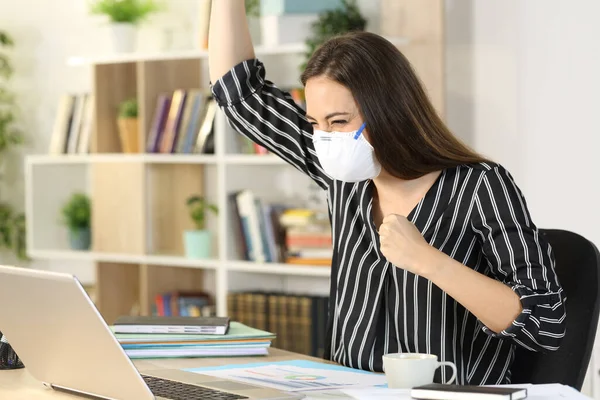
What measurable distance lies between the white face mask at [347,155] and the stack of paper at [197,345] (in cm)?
35

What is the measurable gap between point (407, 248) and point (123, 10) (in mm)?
2929

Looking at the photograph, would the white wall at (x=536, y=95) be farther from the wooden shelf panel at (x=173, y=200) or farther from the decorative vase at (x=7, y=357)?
the decorative vase at (x=7, y=357)

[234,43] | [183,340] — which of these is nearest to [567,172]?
[234,43]

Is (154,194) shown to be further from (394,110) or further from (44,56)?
(394,110)

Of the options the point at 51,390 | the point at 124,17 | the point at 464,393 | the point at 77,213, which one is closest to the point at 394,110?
the point at 464,393

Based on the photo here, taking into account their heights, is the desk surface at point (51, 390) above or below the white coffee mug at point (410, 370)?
below

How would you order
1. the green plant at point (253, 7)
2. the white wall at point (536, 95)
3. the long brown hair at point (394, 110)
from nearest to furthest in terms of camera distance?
the long brown hair at point (394, 110) < the white wall at point (536, 95) < the green plant at point (253, 7)

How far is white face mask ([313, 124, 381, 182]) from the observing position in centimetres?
178

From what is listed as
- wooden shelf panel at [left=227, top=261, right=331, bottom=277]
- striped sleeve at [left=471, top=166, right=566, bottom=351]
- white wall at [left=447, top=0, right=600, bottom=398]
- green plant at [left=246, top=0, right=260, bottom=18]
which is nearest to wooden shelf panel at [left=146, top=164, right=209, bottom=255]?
wooden shelf panel at [left=227, top=261, right=331, bottom=277]

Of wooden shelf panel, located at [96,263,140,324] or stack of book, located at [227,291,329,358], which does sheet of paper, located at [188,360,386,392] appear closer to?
stack of book, located at [227,291,329,358]

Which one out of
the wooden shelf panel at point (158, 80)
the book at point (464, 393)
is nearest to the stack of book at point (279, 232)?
the wooden shelf panel at point (158, 80)

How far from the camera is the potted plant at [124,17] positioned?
419 cm

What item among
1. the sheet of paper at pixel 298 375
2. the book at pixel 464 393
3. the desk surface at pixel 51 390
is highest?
the book at pixel 464 393

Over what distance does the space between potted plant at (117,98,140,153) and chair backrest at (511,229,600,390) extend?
104 inches
